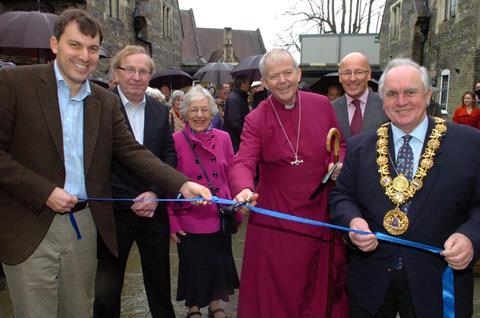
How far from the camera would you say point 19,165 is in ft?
7.61

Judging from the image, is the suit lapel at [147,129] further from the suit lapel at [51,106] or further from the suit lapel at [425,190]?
the suit lapel at [425,190]

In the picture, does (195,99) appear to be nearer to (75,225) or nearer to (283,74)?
(283,74)

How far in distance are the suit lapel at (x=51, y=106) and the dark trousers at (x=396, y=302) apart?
1.92m

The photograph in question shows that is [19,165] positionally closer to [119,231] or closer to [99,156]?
[99,156]

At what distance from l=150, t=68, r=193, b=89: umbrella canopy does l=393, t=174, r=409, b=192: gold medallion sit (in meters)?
6.94

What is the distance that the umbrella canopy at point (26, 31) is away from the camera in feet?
21.1

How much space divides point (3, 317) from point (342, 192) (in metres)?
3.17

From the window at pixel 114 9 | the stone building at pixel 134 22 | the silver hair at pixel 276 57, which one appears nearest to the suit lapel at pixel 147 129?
the silver hair at pixel 276 57

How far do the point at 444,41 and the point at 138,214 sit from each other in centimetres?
1727

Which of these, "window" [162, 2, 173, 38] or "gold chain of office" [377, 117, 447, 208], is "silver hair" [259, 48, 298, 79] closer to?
"gold chain of office" [377, 117, 447, 208]

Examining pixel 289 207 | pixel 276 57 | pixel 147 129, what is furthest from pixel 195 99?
pixel 289 207

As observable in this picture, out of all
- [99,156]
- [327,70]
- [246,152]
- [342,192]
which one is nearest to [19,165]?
[99,156]

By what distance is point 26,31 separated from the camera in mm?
6609

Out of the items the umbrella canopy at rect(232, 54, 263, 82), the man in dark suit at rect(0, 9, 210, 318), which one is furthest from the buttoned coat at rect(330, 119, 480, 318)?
the umbrella canopy at rect(232, 54, 263, 82)
